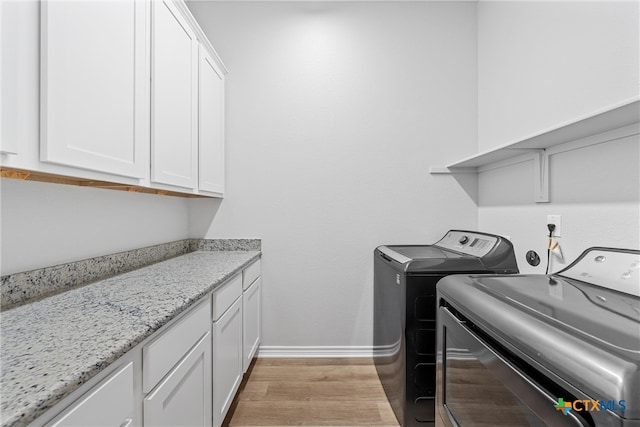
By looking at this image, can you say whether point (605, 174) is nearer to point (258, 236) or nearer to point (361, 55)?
point (361, 55)

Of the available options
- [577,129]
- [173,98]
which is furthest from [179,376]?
[577,129]

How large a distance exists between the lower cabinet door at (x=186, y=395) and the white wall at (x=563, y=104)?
5.54ft

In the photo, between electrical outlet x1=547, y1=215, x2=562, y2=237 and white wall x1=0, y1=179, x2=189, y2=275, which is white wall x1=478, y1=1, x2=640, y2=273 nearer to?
electrical outlet x1=547, y1=215, x2=562, y2=237

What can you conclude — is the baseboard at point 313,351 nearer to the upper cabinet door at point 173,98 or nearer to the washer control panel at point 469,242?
the washer control panel at point 469,242

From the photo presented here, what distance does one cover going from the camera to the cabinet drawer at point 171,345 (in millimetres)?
844

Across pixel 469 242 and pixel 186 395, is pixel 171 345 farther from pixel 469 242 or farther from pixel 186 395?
pixel 469 242


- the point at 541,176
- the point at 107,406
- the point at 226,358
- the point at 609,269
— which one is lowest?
the point at 226,358

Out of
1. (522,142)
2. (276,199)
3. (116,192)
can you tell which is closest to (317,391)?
(276,199)

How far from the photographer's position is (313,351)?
7.74ft

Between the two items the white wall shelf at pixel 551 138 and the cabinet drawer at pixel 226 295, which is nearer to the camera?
the white wall shelf at pixel 551 138

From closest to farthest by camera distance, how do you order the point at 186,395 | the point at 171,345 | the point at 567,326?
the point at 567,326
the point at 171,345
the point at 186,395

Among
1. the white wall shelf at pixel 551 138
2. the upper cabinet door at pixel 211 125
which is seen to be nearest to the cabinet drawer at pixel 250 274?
the upper cabinet door at pixel 211 125

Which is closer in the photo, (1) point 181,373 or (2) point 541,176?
(1) point 181,373

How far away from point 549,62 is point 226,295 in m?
2.04
